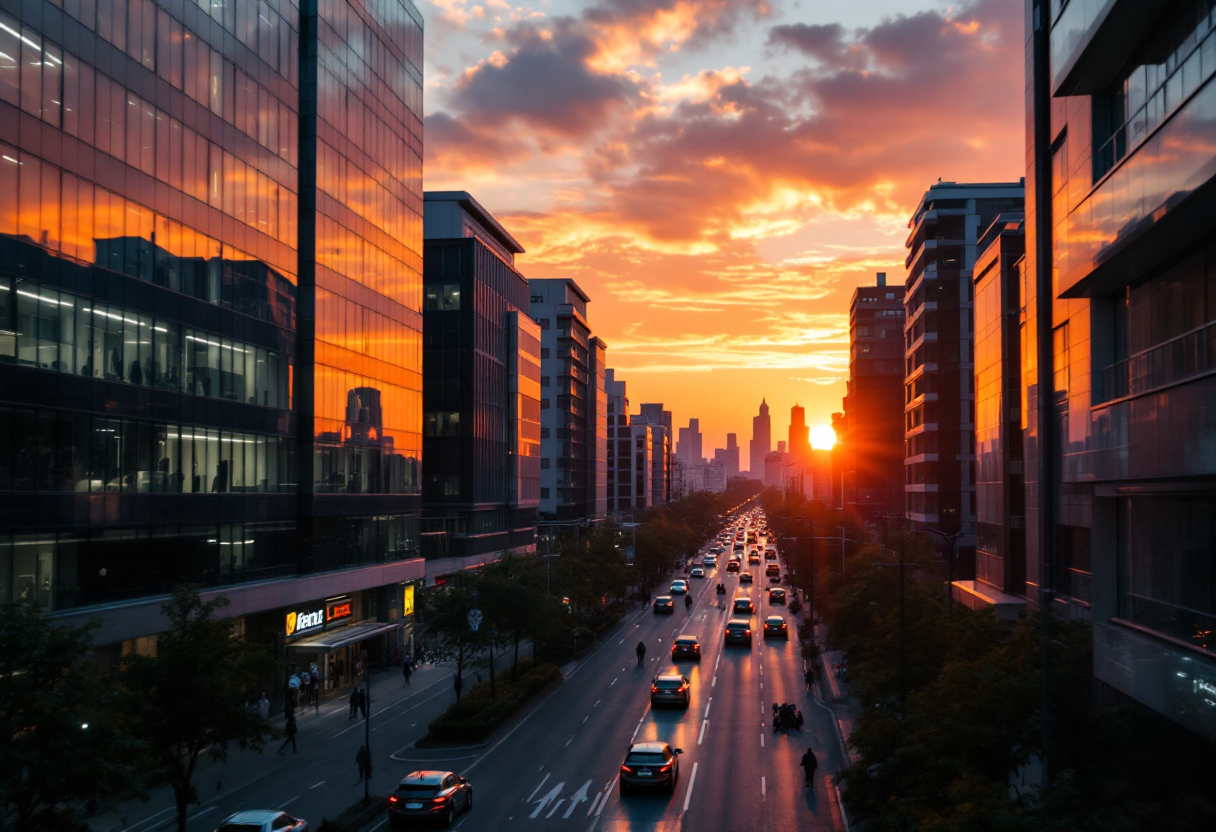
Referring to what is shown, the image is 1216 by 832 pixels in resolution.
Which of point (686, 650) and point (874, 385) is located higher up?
point (874, 385)

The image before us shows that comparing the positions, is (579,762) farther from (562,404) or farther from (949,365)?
(562,404)

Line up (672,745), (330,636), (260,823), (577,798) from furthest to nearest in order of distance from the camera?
(330,636) → (672,745) → (577,798) → (260,823)

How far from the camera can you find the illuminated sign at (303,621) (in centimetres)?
5003

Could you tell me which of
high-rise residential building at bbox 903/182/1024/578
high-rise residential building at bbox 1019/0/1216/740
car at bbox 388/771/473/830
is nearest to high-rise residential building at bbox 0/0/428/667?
car at bbox 388/771/473/830

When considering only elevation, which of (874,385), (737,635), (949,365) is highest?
(874,385)

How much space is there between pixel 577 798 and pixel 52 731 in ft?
55.6

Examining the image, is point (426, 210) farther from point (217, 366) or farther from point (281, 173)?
point (217, 366)

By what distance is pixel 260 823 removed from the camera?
80.1 ft

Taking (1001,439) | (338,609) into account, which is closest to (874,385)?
(1001,439)

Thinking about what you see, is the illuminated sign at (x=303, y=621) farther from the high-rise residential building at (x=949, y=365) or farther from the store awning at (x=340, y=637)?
the high-rise residential building at (x=949, y=365)

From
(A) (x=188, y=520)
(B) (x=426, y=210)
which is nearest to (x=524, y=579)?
(A) (x=188, y=520)

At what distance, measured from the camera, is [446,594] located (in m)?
48.5

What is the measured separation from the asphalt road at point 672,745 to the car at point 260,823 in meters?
5.44

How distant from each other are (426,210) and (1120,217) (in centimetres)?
7317
